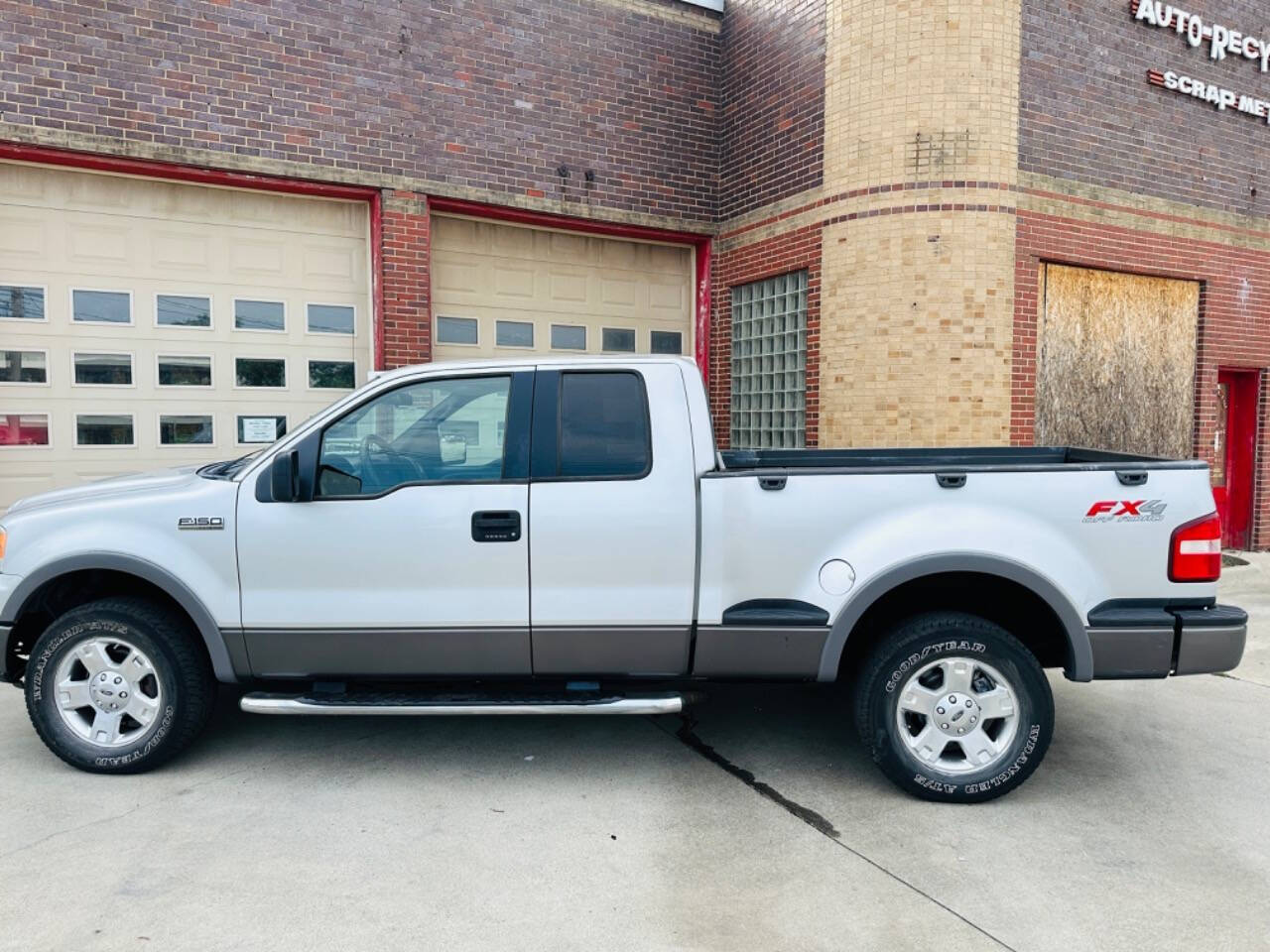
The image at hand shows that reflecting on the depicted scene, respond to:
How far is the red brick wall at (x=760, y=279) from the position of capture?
9625mm

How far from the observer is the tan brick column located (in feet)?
28.6

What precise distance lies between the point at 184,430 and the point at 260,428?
670mm

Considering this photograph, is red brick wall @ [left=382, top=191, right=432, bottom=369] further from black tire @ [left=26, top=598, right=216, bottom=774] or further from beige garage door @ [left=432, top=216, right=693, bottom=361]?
black tire @ [left=26, top=598, right=216, bottom=774]

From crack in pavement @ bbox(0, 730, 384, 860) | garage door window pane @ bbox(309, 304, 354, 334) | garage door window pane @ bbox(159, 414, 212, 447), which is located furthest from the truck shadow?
garage door window pane @ bbox(309, 304, 354, 334)

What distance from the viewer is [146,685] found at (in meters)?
4.39

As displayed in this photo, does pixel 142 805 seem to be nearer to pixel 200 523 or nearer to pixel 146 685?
pixel 146 685

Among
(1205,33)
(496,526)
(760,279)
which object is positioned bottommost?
(496,526)

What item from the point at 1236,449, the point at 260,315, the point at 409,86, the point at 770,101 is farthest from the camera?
the point at 1236,449

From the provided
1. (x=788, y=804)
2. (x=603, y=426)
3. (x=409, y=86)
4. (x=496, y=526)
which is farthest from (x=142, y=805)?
(x=409, y=86)

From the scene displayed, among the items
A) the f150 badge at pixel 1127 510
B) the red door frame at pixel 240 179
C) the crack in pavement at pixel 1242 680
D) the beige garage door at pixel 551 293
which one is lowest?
the crack in pavement at pixel 1242 680

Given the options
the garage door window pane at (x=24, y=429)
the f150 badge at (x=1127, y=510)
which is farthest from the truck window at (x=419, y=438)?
the garage door window pane at (x=24, y=429)

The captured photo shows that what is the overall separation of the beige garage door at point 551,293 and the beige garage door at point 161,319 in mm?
913

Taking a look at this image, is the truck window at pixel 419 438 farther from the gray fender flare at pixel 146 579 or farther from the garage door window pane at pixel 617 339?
the garage door window pane at pixel 617 339

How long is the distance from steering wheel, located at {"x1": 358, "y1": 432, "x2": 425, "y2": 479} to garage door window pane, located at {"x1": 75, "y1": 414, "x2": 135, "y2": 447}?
17.8ft
